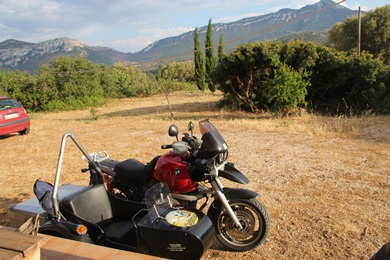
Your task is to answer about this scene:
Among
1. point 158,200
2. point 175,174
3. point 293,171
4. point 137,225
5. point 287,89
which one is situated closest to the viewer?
point 137,225

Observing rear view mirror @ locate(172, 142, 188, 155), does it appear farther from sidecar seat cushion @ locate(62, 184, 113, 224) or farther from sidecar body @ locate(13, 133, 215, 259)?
sidecar seat cushion @ locate(62, 184, 113, 224)

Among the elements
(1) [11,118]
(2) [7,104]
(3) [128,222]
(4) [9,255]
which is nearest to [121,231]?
(3) [128,222]

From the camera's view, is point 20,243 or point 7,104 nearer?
point 20,243

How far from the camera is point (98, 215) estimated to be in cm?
297

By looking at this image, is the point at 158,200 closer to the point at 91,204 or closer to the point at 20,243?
the point at 91,204

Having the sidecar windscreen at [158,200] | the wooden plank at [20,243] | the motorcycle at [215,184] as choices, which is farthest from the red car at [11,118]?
the wooden plank at [20,243]

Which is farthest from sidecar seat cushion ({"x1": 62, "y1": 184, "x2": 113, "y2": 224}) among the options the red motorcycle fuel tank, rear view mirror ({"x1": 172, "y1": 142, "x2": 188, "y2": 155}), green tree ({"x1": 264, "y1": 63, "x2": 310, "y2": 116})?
green tree ({"x1": 264, "y1": 63, "x2": 310, "y2": 116})

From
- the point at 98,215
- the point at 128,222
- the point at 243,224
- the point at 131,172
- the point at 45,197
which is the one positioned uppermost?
the point at 45,197

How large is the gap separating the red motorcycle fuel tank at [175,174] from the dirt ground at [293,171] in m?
0.72

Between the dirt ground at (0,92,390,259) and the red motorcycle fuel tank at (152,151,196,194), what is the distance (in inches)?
28.2

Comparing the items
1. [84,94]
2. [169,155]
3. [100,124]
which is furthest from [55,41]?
[169,155]

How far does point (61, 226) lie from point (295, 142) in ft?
18.8

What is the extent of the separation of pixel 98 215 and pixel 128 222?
293 mm

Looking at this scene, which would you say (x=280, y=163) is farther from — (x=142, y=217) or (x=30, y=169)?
(x=30, y=169)
